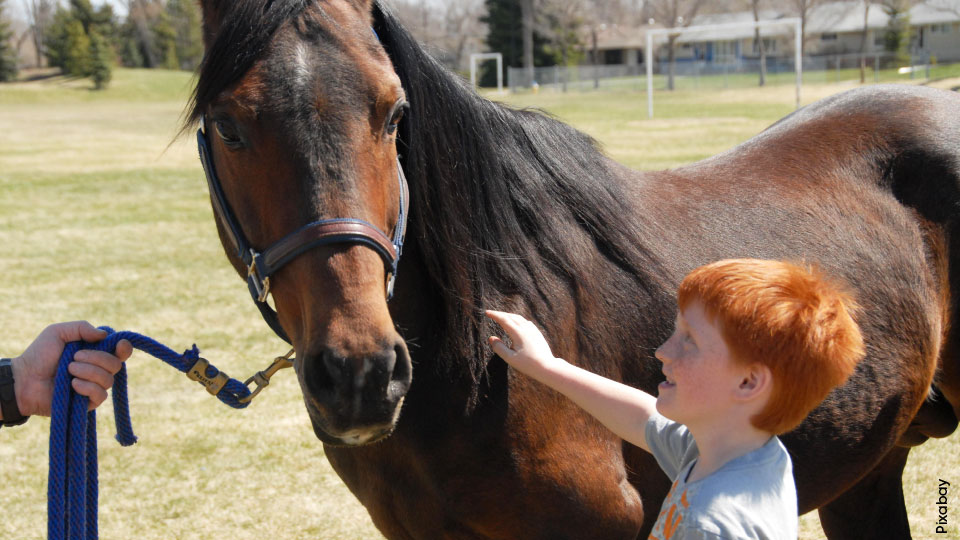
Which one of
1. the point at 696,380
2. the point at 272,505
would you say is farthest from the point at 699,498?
the point at 272,505

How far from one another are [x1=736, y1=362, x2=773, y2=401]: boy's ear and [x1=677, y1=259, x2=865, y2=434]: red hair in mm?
12

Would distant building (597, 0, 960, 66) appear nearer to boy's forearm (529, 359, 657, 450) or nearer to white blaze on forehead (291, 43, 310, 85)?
boy's forearm (529, 359, 657, 450)

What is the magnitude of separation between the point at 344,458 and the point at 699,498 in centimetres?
108

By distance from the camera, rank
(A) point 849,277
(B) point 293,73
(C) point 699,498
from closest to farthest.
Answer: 1. (C) point 699,498
2. (B) point 293,73
3. (A) point 849,277

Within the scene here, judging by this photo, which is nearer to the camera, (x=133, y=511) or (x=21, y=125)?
(x=133, y=511)

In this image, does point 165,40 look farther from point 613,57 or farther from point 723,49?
point 723,49

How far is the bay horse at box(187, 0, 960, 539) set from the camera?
1692 mm

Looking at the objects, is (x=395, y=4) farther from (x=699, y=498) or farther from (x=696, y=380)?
(x=699, y=498)

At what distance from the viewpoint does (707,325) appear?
1.57 metres

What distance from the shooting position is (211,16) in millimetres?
2080

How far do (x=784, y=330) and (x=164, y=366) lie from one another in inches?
231

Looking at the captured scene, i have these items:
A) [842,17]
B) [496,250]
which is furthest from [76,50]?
[496,250]

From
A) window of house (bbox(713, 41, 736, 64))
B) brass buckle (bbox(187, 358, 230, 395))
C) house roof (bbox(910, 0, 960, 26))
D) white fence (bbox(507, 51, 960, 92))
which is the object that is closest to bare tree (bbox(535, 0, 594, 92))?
white fence (bbox(507, 51, 960, 92))

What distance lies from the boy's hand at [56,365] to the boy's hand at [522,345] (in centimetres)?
93
